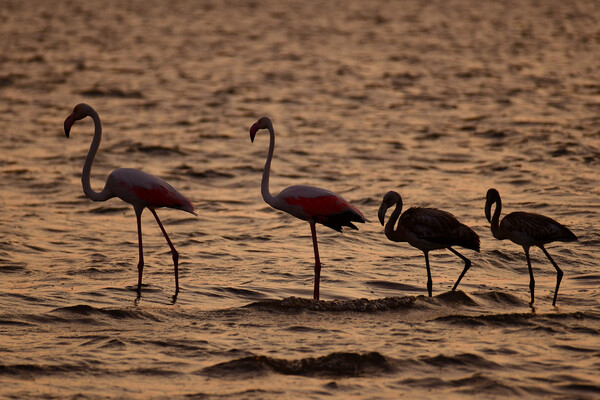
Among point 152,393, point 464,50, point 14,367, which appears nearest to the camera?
point 152,393

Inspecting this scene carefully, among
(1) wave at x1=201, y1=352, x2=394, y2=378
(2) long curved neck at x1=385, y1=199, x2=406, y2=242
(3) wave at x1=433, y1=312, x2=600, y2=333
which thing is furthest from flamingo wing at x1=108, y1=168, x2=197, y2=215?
(3) wave at x1=433, y1=312, x2=600, y2=333

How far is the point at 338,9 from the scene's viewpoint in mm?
49375

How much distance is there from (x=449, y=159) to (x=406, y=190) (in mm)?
2557

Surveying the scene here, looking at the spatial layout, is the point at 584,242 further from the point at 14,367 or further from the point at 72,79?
the point at 72,79

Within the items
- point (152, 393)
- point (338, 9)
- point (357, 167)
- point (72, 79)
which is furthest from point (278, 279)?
point (338, 9)

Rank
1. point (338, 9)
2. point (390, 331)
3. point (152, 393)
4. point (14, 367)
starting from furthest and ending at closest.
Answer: point (338, 9)
point (390, 331)
point (14, 367)
point (152, 393)

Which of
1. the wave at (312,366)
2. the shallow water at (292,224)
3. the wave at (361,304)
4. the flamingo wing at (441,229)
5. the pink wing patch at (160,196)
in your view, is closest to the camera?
the wave at (312,366)

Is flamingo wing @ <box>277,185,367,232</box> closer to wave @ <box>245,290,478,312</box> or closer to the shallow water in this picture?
the shallow water

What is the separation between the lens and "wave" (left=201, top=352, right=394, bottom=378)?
288 inches

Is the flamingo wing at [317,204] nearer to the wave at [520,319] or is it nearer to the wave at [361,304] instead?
the wave at [361,304]

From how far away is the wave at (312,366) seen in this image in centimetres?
732

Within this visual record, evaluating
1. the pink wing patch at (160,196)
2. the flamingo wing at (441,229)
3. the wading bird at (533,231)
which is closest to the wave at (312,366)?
the flamingo wing at (441,229)

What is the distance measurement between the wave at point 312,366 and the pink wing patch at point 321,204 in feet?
8.01

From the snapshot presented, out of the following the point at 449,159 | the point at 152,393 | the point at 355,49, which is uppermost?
the point at 355,49
